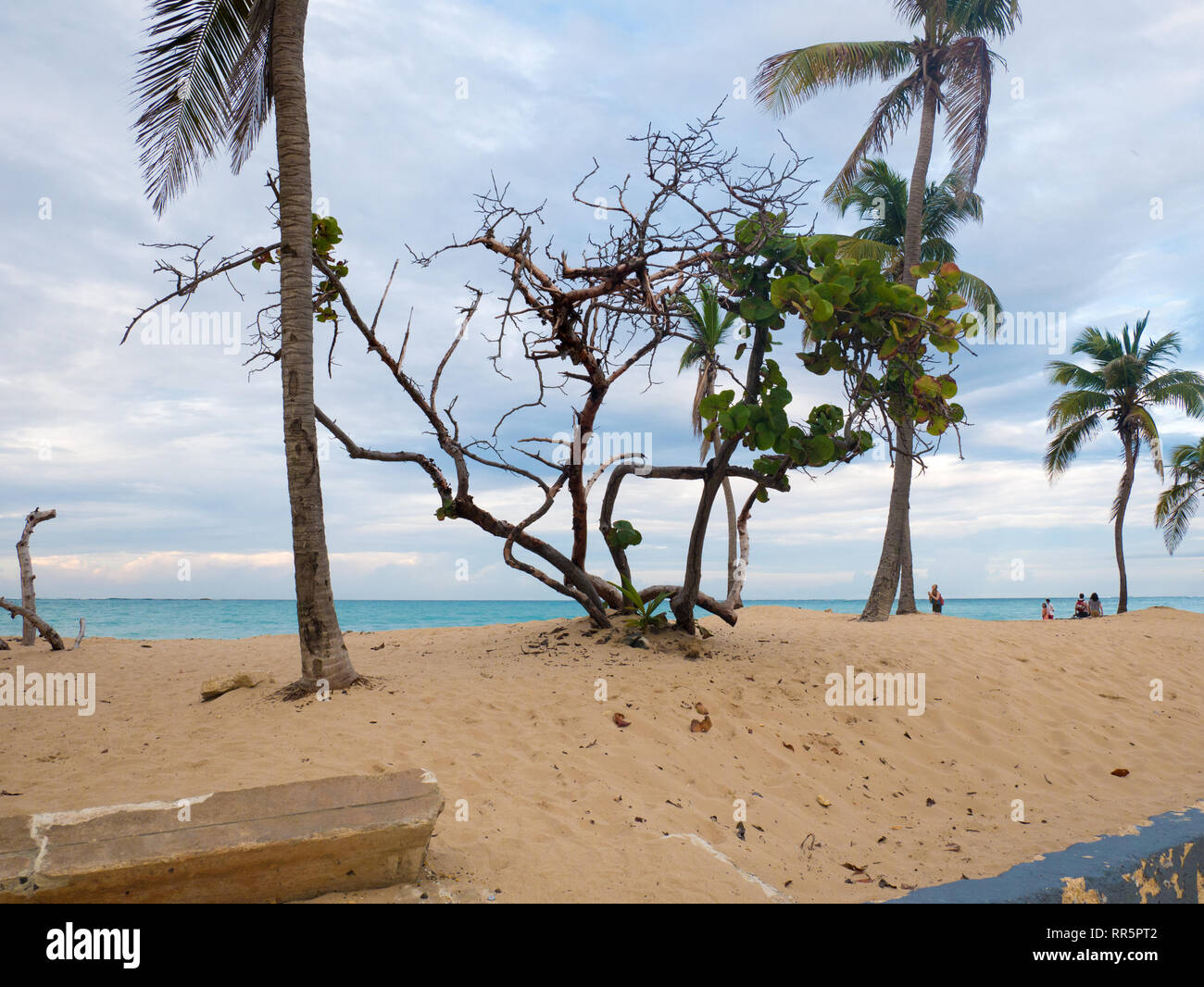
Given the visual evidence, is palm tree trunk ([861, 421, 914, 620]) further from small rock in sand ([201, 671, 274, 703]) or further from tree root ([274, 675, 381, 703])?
small rock in sand ([201, 671, 274, 703])

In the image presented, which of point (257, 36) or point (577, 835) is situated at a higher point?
point (257, 36)

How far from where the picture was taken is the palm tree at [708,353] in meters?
8.73

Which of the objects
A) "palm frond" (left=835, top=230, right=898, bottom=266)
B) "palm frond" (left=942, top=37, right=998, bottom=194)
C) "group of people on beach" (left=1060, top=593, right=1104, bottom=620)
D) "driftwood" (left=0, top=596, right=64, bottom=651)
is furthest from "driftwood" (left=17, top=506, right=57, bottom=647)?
"group of people on beach" (left=1060, top=593, right=1104, bottom=620)

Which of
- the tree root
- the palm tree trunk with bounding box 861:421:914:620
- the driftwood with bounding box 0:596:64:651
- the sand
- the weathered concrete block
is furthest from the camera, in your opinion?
the palm tree trunk with bounding box 861:421:914:620

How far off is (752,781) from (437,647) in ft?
17.3

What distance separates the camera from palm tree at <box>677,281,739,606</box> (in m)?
8.73

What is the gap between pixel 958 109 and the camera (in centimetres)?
1546

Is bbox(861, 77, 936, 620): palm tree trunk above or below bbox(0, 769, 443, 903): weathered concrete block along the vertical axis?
above

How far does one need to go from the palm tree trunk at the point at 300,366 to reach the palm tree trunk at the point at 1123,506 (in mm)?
20942

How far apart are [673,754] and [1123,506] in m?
19.8

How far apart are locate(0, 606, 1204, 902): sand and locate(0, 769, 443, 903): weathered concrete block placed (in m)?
0.23

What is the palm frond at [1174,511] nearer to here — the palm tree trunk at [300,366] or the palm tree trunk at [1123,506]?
the palm tree trunk at [1123,506]
